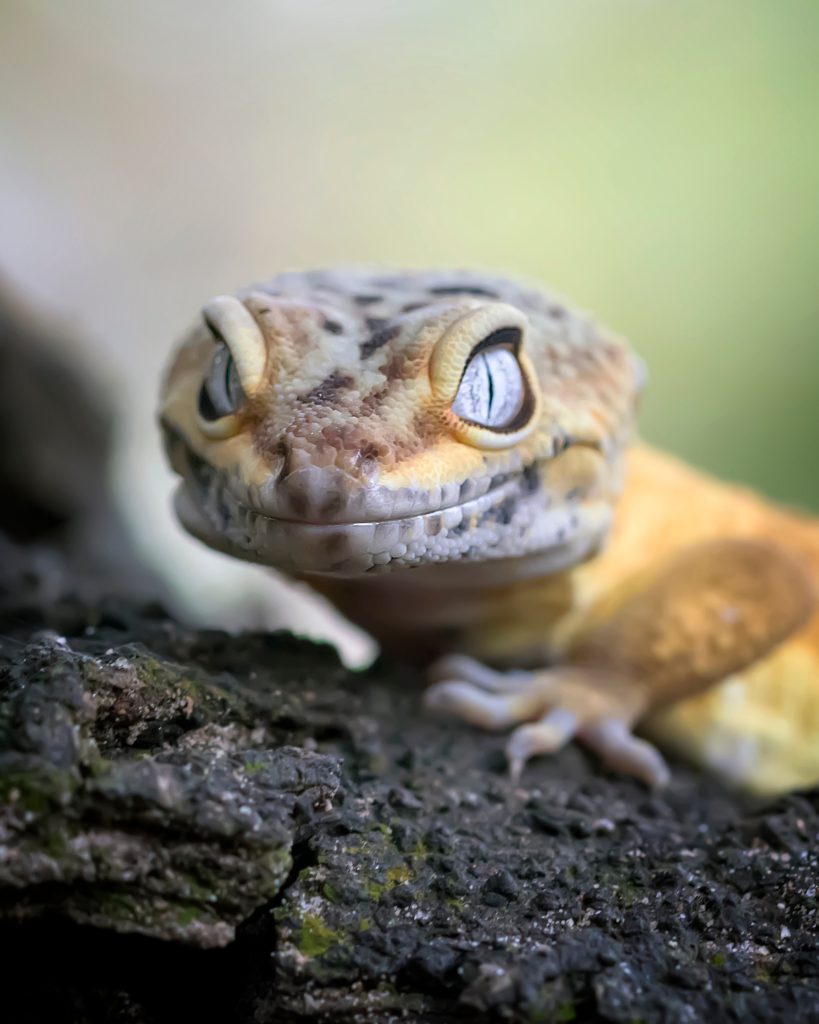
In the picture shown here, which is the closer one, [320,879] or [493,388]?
[320,879]

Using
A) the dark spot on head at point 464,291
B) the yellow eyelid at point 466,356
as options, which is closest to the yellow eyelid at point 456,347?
the yellow eyelid at point 466,356

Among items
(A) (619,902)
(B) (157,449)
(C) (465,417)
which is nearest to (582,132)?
(B) (157,449)

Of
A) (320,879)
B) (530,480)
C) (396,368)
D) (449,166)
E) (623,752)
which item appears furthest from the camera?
(449,166)

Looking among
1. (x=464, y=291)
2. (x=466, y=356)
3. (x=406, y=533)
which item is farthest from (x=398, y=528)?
(x=464, y=291)

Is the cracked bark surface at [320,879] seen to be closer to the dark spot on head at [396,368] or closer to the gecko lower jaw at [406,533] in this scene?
the gecko lower jaw at [406,533]

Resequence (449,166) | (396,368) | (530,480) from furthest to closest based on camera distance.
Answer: (449,166)
(530,480)
(396,368)

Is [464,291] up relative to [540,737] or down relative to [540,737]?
up

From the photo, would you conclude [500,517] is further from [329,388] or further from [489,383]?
[329,388]

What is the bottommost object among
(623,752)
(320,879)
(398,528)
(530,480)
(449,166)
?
(320,879)
